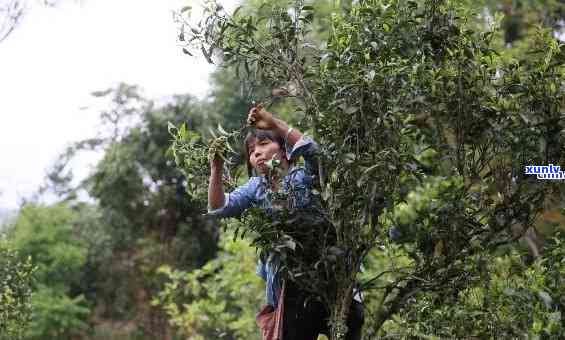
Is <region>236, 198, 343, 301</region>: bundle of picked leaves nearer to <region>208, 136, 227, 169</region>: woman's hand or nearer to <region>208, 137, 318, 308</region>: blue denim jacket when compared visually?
<region>208, 137, 318, 308</region>: blue denim jacket

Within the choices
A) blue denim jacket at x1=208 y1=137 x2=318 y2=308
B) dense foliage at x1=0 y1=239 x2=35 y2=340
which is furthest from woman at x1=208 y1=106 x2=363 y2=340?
dense foliage at x1=0 y1=239 x2=35 y2=340

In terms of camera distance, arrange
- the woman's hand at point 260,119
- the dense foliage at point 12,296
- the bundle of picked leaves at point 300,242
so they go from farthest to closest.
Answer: the dense foliage at point 12,296, the woman's hand at point 260,119, the bundle of picked leaves at point 300,242

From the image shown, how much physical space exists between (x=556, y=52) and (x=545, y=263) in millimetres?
722

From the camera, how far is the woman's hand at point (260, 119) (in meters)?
2.18

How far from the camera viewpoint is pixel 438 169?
292cm

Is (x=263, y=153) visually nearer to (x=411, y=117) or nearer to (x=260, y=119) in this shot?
(x=260, y=119)

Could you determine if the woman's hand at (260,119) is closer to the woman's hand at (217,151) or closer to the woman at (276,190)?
the woman at (276,190)

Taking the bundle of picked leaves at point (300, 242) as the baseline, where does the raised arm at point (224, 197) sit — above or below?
above

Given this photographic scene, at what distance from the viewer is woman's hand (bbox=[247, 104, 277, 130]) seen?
2182 mm

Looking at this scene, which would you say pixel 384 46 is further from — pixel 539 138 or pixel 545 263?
pixel 545 263

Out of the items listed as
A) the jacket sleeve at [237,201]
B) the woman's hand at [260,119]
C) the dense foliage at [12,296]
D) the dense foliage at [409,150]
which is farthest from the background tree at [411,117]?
the dense foliage at [12,296]

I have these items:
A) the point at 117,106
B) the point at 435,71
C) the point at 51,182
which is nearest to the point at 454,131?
the point at 435,71

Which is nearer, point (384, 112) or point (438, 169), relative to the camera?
point (384, 112)

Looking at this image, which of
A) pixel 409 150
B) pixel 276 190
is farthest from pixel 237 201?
pixel 409 150
